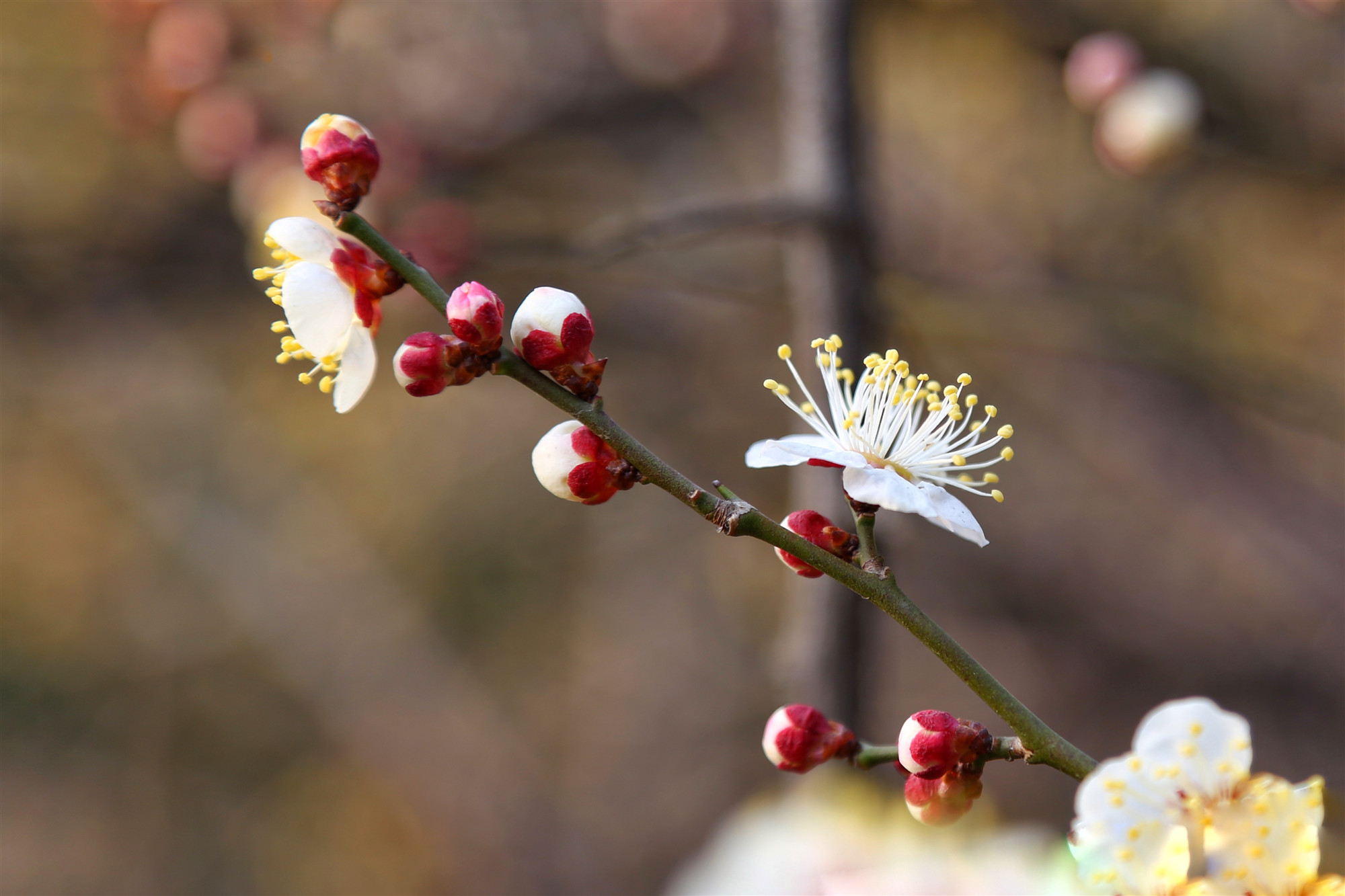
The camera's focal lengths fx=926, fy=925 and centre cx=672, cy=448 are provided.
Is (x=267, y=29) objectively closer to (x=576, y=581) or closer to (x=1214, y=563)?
(x=576, y=581)

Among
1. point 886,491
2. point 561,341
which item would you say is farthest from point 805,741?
point 561,341

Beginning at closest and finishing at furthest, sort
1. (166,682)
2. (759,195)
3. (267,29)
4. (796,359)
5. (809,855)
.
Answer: (809,855) → (759,195) → (796,359) → (267,29) → (166,682)

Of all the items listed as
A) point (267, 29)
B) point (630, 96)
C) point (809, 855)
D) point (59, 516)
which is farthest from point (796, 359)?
point (59, 516)

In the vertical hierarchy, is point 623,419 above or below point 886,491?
above

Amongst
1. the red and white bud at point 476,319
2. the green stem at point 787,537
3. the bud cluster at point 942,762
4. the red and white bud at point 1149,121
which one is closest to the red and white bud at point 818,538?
the green stem at point 787,537

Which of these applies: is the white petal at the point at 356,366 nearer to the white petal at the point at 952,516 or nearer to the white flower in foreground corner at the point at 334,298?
the white flower in foreground corner at the point at 334,298

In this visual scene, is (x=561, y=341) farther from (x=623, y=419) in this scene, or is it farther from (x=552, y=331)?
(x=623, y=419)
